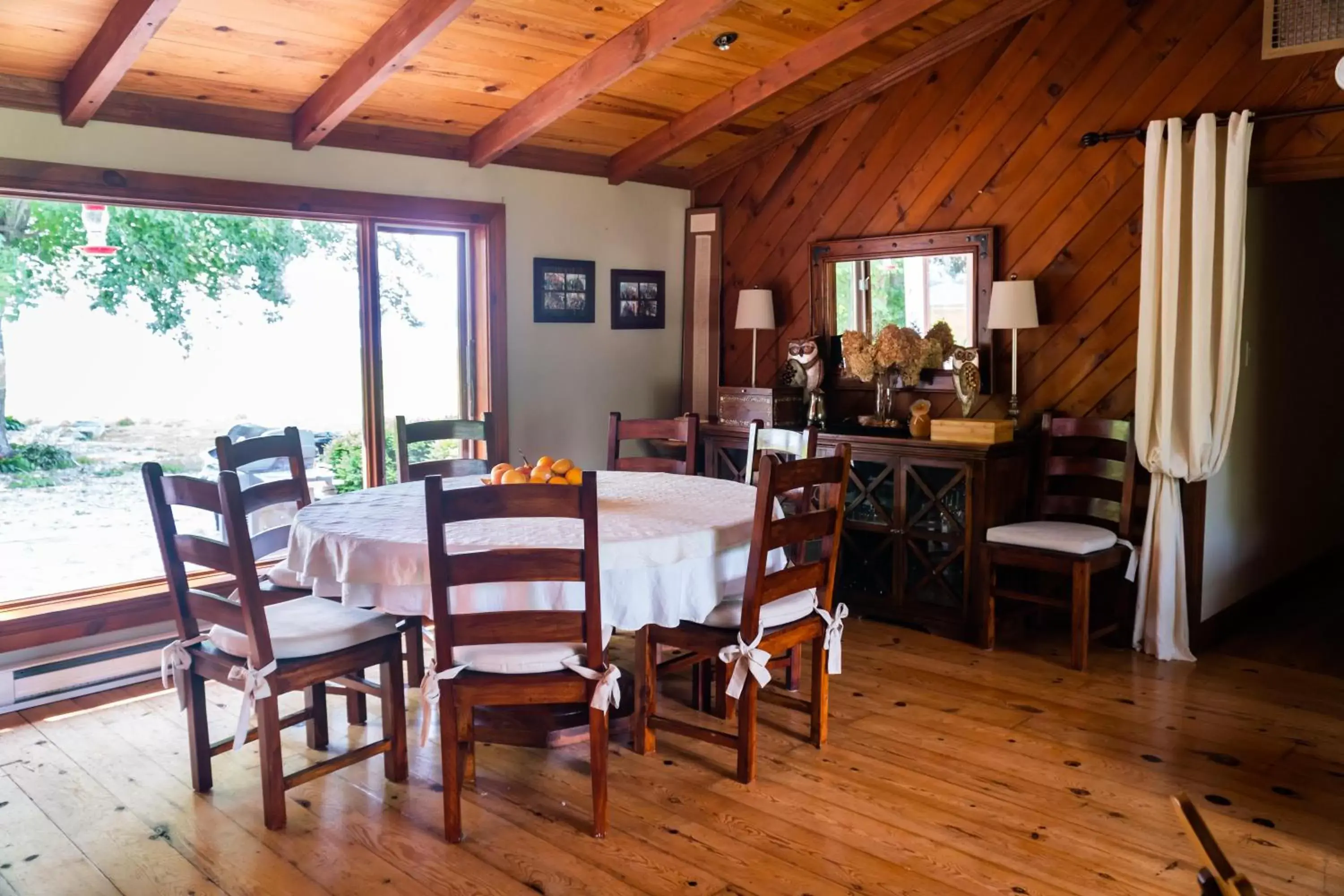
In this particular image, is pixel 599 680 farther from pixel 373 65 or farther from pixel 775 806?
pixel 373 65

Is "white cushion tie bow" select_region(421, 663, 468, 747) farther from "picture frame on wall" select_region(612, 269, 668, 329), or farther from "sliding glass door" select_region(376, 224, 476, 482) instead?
"picture frame on wall" select_region(612, 269, 668, 329)

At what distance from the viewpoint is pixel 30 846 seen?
8.92 feet

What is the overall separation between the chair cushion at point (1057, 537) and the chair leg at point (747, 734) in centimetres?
166

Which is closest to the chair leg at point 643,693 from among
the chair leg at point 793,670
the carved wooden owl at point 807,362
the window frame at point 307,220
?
the chair leg at point 793,670

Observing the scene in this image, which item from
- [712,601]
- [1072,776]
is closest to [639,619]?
[712,601]

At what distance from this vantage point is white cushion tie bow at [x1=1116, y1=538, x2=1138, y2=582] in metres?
4.28

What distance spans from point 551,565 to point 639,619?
0.38 meters

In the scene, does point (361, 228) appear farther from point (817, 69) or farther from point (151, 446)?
point (817, 69)

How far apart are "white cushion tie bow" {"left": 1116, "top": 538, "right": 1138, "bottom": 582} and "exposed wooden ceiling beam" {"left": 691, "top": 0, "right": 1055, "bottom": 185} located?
233 centimetres

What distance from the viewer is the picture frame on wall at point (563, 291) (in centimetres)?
534

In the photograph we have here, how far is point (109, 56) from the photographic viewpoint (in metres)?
3.37

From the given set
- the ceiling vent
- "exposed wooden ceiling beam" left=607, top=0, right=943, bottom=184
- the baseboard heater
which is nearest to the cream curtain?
the ceiling vent

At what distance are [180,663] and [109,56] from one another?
1983mm

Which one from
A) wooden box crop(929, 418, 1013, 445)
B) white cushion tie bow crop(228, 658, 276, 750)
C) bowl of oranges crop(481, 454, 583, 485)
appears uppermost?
wooden box crop(929, 418, 1013, 445)
